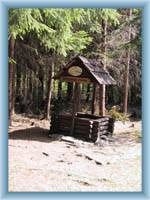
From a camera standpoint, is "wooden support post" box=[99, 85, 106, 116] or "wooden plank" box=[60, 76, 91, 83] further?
"wooden support post" box=[99, 85, 106, 116]

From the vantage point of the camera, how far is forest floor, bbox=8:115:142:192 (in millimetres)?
6930

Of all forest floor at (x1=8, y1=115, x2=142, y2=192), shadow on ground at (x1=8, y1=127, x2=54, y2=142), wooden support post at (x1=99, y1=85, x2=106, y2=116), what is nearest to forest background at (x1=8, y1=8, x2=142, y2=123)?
wooden support post at (x1=99, y1=85, x2=106, y2=116)

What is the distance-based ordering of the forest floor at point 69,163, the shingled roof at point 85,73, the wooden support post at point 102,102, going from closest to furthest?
the forest floor at point 69,163
the shingled roof at point 85,73
the wooden support post at point 102,102

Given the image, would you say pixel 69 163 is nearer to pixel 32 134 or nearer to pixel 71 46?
pixel 32 134

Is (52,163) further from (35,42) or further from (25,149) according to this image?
(35,42)

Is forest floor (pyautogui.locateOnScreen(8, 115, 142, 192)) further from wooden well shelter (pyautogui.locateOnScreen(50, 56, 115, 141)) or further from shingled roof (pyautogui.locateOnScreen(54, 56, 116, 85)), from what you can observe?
shingled roof (pyautogui.locateOnScreen(54, 56, 116, 85))

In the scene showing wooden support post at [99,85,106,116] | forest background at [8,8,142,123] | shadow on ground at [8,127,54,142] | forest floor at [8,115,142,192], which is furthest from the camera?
wooden support post at [99,85,106,116]

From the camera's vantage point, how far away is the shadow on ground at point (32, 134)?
36.9 feet

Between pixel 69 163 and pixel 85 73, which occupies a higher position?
pixel 85 73

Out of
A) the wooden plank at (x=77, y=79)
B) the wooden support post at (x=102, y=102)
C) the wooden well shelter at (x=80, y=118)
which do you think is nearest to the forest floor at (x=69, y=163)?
the wooden well shelter at (x=80, y=118)

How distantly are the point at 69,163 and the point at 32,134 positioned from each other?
3452 millimetres

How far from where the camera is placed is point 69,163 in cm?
873

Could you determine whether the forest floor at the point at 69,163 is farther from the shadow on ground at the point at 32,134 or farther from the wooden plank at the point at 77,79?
the wooden plank at the point at 77,79

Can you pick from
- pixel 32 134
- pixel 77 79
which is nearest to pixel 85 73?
pixel 77 79
